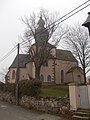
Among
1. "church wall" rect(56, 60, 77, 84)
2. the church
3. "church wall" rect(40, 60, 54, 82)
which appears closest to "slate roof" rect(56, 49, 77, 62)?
the church

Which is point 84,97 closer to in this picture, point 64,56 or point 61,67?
point 61,67

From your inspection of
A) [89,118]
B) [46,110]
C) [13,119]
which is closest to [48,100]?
[46,110]

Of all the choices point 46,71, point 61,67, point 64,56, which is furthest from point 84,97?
point 64,56

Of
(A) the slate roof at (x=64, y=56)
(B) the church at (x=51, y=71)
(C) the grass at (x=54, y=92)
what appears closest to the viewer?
(C) the grass at (x=54, y=92)

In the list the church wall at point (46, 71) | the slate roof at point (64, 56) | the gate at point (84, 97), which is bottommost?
the gate at point (84, 97)

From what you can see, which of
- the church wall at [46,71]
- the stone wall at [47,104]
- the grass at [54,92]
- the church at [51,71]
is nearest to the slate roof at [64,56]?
the church at [51,71]

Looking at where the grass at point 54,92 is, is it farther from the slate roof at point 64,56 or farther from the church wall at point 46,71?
A: the slate roof at point 64,56

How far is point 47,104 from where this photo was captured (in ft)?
47.4

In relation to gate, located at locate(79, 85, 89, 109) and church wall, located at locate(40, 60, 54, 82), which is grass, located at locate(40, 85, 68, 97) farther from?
church wall, located at locate(40, 60, 54, 82)

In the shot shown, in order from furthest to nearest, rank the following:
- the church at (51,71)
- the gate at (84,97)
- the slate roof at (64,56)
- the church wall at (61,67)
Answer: the slate roof at (64,56), the church wall at (61,67), the church at (51,71), the gate at (84,97)

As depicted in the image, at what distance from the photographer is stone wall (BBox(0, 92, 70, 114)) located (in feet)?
42.1

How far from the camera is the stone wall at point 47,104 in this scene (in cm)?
1284

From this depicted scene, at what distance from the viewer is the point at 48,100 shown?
1442 cm

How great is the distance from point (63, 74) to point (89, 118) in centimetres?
3395
